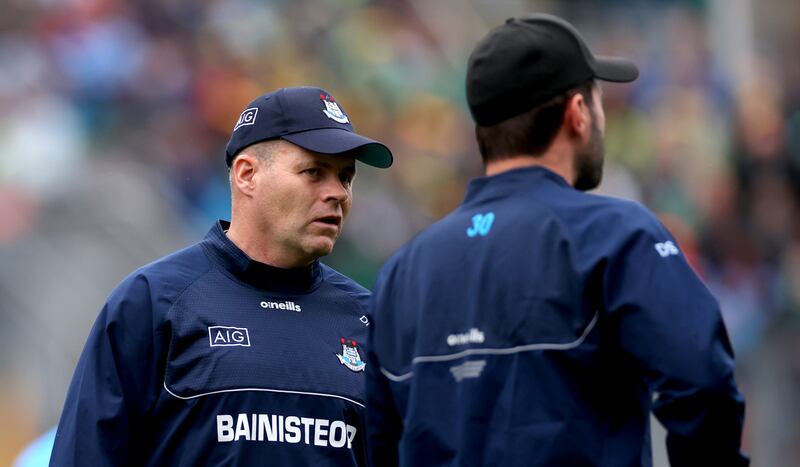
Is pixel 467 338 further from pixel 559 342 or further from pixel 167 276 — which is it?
pixel 167 276

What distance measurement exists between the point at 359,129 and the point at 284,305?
779cm

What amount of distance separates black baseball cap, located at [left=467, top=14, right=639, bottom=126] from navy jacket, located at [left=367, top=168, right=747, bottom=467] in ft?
0.54

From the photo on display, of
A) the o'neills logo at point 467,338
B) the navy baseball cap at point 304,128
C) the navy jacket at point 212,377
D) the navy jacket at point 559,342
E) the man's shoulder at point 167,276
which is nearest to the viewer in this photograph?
the navy jacket at point 559,342

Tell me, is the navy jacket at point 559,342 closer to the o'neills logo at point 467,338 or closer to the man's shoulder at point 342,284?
the o'neills logo at point 467,338

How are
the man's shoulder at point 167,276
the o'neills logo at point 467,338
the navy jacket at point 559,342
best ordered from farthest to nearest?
the man's shoulder at point 167,276 < the o'neills logo at point 467,338 < the navy jacket at point 559,342

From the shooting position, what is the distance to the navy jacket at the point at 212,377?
3980 mm

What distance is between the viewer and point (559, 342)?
3.07 meters

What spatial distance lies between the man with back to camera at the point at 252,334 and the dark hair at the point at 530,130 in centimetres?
101

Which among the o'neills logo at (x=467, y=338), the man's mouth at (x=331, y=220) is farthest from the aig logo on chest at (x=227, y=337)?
the o'neills logo at (x=467, y=338)

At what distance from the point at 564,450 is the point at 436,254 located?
1.88 feet

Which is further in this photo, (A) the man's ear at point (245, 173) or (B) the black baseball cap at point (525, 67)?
(A) the man's ear at point (245, 173)

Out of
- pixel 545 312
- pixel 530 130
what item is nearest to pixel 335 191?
pixel 530 130

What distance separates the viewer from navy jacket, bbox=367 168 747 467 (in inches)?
118

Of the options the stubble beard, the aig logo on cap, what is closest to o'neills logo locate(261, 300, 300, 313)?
the aig logo on cap
